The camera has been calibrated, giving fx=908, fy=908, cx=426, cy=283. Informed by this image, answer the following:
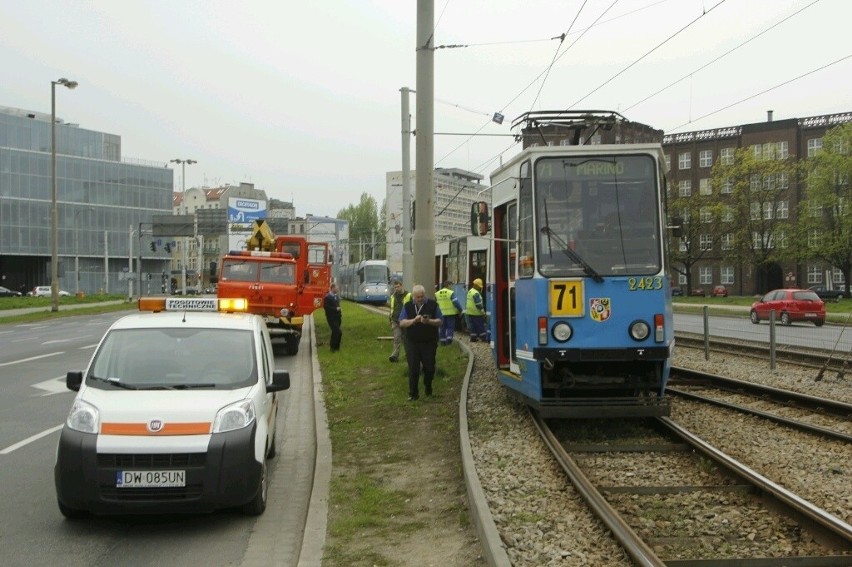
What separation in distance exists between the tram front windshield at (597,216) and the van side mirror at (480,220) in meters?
0.94

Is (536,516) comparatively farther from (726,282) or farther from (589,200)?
(726,282)

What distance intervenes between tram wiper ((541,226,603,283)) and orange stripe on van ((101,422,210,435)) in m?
4.90

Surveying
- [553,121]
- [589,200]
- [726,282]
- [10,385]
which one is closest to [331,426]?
[589,200]

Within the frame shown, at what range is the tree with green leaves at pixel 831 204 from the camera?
65.9m

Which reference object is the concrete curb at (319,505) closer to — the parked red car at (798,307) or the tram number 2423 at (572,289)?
the tram number 2423 at (572,289)

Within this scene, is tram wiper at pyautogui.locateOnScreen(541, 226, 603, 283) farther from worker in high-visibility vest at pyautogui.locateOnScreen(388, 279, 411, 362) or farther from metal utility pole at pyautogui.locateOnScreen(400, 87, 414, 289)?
metal utility pole at pyautogui.locateOnScreen(400, 87, 414, 289)

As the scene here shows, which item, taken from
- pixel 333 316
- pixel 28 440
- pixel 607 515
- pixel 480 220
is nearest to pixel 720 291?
pixel 333 316

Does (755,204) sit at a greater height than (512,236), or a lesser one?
greater

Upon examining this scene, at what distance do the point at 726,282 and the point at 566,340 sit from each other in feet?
267

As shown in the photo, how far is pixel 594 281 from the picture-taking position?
1009cm

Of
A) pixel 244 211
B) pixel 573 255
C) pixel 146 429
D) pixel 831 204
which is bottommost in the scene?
pixel 146 429

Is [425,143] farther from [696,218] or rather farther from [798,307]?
[696,218]

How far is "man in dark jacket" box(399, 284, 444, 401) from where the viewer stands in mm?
13312

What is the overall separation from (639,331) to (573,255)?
1.12 m
